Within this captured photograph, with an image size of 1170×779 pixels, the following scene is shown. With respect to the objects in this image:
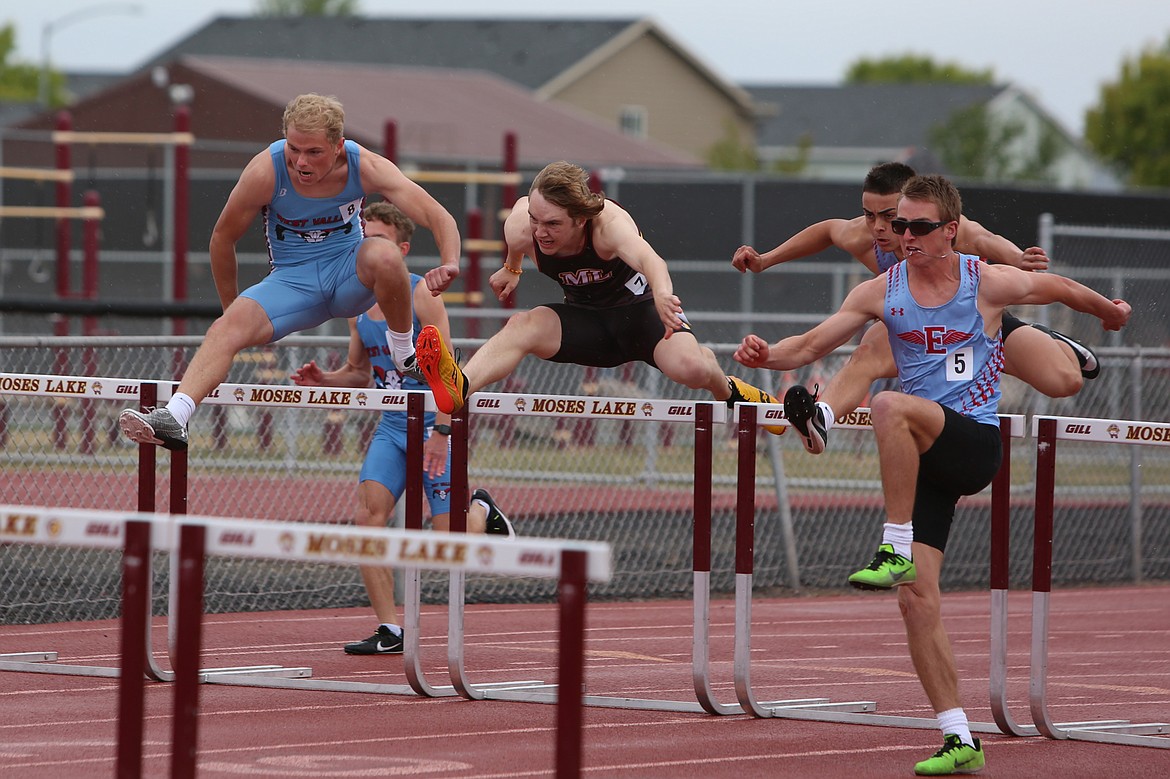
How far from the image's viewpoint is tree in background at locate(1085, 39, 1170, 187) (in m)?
51.8

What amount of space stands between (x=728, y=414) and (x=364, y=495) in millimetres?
2317

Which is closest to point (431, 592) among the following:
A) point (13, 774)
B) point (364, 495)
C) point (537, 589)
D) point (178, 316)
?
point (537, 589)

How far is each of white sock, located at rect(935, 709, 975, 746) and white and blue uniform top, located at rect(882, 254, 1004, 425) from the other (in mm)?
1114

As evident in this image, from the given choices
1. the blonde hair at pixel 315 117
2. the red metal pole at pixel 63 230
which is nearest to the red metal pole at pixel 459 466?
the blonde hair at pixel 315 117

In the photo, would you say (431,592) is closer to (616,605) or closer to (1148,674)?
(616,605)

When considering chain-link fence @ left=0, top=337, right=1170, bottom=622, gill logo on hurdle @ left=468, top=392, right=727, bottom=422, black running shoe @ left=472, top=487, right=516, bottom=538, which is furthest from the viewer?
chain-link fence @ left=0, top=337, right=1170, bottom=622

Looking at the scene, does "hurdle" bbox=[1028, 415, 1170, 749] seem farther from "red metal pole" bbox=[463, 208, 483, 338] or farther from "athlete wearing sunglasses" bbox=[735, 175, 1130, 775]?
"red metal pole" bbox=[463, 208, 483, 338]

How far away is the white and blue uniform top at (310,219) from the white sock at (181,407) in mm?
930

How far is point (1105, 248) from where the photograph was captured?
2334 cm

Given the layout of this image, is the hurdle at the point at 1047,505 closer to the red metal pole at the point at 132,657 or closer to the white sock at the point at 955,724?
the white sock at the point at 955,724

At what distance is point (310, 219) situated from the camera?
27.4ft

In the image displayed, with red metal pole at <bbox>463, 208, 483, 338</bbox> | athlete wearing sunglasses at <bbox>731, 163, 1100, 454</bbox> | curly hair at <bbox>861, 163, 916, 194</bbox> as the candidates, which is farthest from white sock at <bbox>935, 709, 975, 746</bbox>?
red metal pole at <bbox>463, 208, 483, 338</bbox>

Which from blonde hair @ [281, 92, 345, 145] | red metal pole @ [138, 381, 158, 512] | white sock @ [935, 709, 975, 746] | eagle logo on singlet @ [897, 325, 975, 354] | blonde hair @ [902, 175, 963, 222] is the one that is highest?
blonde hair @ [281, 92, 345, 145]

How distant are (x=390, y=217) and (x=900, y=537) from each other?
4210 mm
